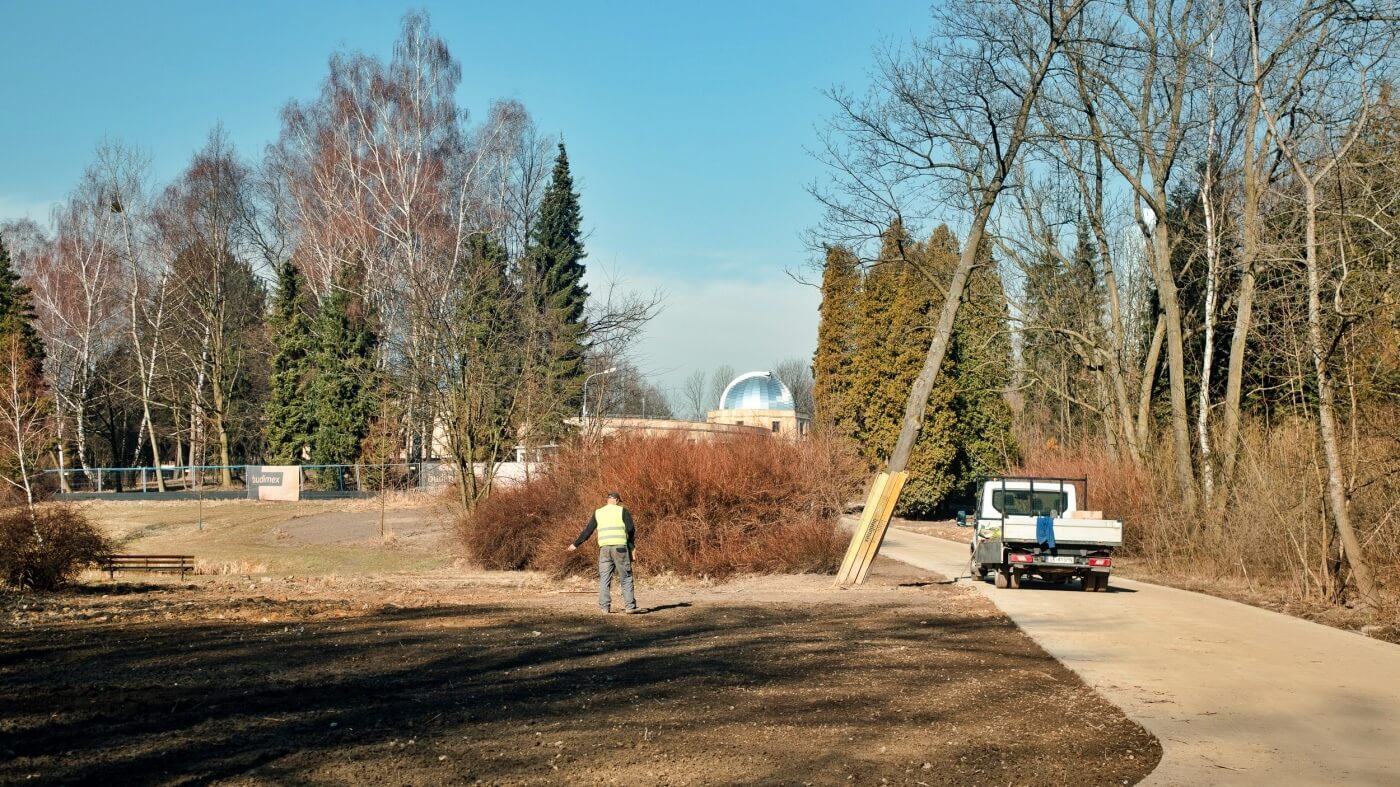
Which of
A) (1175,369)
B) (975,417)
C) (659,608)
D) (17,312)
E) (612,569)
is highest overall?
(17,312)

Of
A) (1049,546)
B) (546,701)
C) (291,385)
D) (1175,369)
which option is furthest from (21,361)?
(546,701)

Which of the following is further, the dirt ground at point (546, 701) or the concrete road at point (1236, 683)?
the concrete road at point (1236, 683)

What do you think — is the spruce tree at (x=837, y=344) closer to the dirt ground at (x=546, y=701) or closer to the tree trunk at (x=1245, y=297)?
the tree trunk at (x=1245, y=297)

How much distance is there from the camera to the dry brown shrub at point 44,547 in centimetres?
2317

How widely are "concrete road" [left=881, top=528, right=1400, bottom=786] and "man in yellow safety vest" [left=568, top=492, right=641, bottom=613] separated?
5839 millimetres

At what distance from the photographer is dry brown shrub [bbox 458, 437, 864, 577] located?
26.2 metres

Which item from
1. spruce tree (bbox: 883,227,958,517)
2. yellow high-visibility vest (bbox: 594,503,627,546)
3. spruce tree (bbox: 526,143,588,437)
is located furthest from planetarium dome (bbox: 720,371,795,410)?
yellow high-visibility vest (bbox: 594,503,627,546)

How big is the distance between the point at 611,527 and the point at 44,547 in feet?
41.4

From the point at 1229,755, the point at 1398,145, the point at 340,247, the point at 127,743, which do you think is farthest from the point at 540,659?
the point at 340,247

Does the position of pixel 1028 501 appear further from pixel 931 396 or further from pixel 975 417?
pixel 975 417

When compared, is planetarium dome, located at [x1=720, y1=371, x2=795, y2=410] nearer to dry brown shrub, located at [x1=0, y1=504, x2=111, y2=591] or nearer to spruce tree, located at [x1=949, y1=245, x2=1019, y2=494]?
spruce tree, located at [x1=949, y1=245, x2=1019, y2=494]

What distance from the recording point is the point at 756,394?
10631 cm

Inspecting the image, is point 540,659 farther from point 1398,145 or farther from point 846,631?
point 1398,145

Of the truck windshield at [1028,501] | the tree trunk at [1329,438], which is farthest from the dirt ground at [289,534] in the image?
the tree trunk at [1329,438]
